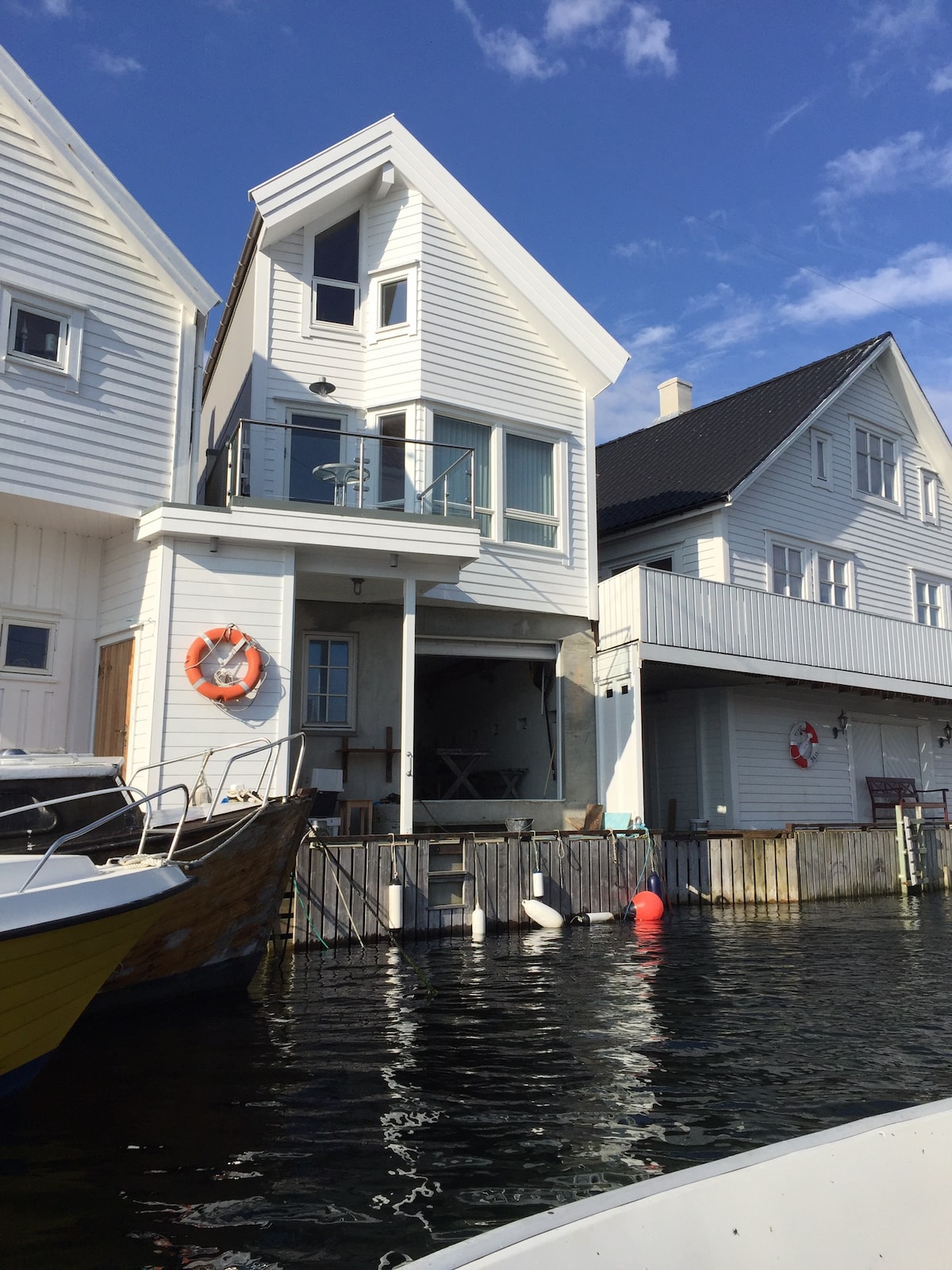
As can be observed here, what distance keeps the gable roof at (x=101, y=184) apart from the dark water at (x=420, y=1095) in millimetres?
8950

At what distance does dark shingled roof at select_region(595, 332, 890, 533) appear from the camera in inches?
809

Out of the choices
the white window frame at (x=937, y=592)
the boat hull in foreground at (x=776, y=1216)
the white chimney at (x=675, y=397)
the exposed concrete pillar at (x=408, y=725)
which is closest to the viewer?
the boat hull in foreground at (x=776, y=1216)

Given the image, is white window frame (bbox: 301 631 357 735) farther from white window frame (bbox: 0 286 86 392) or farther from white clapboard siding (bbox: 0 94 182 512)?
white window frame (bbox: 0 286 86 392)

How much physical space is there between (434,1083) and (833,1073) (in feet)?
8.56

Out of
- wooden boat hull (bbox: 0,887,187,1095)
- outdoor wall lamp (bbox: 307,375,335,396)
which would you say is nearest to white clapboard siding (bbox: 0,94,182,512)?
outdoor wall lamp (bbox: 307,375,335,396)

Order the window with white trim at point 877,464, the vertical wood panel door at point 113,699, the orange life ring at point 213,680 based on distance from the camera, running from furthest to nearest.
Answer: the window with white trim at point 877,464 < the vertical wood panel door at point 113,699 < the orange life ring at point 213,680

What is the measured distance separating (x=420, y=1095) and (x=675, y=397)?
24.8 meters

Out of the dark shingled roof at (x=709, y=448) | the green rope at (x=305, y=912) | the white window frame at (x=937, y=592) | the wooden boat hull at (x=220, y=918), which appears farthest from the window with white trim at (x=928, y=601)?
the wooden boat hull at (x=220, y=918)

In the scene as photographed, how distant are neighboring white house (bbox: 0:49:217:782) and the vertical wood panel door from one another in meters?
0.03

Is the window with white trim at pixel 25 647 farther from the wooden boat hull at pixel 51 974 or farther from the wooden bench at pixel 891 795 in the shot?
the wooden bench at pixel 891 795

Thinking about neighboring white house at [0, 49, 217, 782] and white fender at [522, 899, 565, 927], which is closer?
neighboring white house at [0, 49, 217, 782]

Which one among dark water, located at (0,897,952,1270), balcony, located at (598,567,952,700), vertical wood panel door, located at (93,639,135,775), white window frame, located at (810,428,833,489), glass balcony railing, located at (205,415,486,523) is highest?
white window frame, located at (810,428,833,489)

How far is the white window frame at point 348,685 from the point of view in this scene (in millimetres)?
15617

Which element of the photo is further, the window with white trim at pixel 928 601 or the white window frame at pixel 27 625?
the window with white trim at pixel 928 601
